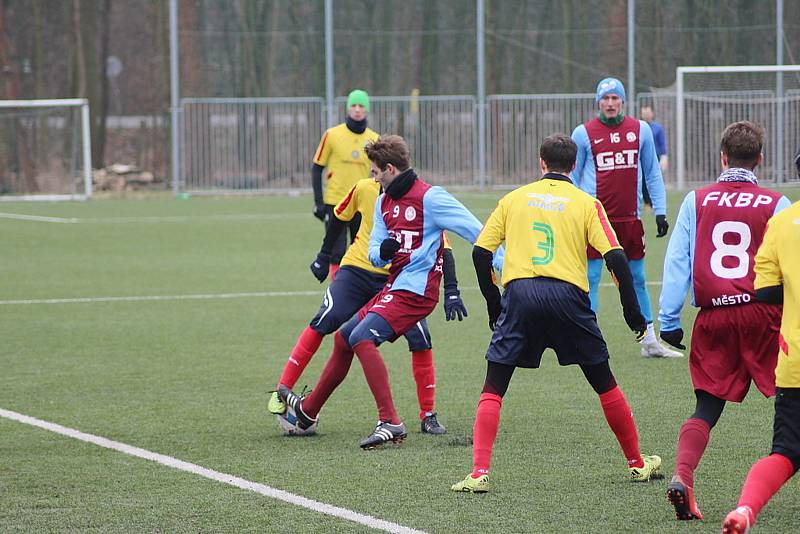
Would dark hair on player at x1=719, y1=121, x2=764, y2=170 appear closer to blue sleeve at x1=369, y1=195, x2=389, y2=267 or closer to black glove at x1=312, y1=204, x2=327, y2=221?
blue sleeve at x1=369, y1=195, x2=389, y2=267

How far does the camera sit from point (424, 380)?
24.7ft

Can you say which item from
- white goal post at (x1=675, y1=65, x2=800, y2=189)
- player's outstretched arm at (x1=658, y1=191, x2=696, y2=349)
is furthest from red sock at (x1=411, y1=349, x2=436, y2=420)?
white goal post at (x1=675, y1=65, x2=800, y2=189)

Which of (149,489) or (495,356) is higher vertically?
(495,356)

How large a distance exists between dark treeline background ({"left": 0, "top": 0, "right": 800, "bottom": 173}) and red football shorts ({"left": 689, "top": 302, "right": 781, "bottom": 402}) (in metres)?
30.3

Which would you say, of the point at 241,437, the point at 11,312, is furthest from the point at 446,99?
the point at 241,437

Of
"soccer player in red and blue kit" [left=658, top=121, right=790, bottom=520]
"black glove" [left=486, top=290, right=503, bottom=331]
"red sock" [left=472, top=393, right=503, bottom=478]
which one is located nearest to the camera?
"soccer player in red and blue kit" [left=658, top=121, right=790, bottom=520]

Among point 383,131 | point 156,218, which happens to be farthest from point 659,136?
point 383,131

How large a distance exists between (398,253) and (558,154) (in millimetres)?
1491

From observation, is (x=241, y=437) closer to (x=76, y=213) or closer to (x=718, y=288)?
(x=718, y=288)

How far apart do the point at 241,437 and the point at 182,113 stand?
92.1 feet

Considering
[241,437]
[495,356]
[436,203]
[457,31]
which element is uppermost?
[457,31]

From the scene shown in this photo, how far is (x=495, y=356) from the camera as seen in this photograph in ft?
19.5

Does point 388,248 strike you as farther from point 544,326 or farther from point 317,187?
point 317,187

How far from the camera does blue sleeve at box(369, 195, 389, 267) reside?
23.2 feet
